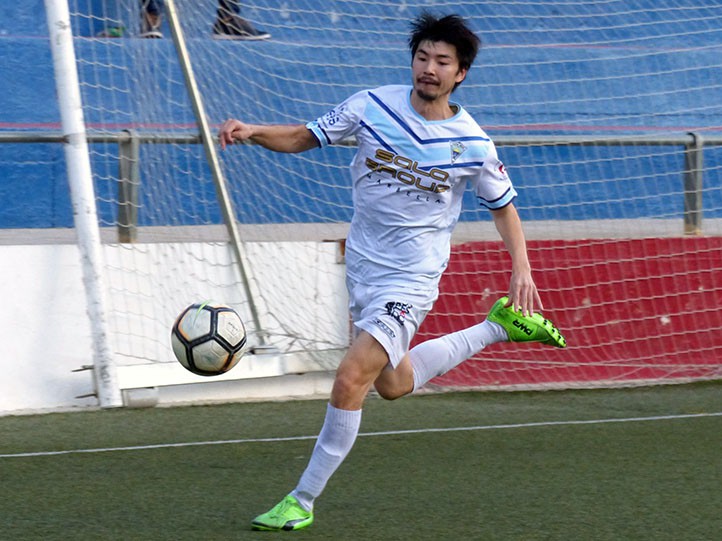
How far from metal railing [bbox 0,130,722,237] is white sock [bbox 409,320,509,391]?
2.72 metres

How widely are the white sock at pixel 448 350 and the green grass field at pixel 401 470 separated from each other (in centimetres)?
47

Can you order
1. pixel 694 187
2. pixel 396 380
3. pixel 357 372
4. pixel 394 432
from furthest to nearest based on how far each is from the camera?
pixel 694 187 < pixel 394 432 < pixel 396 380 < pixel 357 372

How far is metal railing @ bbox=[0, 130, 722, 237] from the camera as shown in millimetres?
7496

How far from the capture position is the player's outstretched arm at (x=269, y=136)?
4.41 m

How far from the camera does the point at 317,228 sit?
8234 mm

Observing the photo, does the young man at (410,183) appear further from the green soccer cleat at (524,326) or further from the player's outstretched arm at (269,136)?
the green soccer cleat at (524,326)

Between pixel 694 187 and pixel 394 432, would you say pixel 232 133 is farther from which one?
pixel 694 187

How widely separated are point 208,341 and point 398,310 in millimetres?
778

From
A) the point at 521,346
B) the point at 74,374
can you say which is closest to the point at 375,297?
the point at 74,374

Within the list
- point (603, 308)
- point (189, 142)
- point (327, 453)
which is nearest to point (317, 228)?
point (189, 142)

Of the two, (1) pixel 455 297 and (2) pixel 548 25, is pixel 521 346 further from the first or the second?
(2) pixel 548 25

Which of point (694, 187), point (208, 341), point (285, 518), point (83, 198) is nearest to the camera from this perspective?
point (285, 518)

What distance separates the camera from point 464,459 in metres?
5.82

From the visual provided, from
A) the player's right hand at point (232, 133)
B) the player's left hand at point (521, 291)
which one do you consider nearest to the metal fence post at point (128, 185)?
the player's right hand at point (232, 133)
